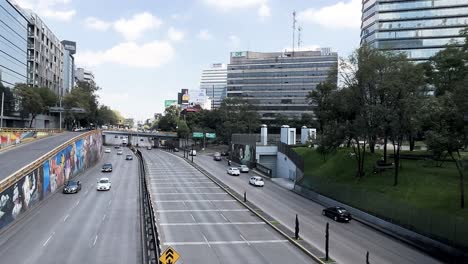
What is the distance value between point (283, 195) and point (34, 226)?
104 ft

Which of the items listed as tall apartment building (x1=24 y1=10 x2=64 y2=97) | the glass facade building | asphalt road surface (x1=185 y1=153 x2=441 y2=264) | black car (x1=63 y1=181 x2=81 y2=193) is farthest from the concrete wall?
tall apartment building (x1=24 y1=10 x2=64 y2=97)

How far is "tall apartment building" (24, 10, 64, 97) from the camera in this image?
338 ft

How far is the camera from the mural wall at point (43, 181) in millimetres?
31703

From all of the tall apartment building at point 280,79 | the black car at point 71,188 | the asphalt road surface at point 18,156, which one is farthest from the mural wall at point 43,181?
the tall apartment building at point 280,79

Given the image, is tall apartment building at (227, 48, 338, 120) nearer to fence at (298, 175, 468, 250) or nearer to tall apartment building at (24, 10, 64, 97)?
tall apartment building at (24, 10, 64, 97)

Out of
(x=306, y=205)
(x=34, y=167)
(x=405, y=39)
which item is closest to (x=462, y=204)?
(x=306, y=205)

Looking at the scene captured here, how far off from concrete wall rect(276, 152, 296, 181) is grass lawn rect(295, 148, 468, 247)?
1141 centimetres

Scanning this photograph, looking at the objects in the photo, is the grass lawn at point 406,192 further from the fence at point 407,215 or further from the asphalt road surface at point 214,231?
the asphalt road surface at point 214,231

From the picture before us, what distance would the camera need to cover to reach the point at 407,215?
35.5 m

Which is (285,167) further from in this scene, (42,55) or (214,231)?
(42,55)

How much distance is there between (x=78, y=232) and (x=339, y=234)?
67.9ft

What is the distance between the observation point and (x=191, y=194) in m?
52.2

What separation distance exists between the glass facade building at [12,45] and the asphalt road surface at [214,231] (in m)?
49.2

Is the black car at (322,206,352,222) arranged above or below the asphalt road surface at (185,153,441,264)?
above
